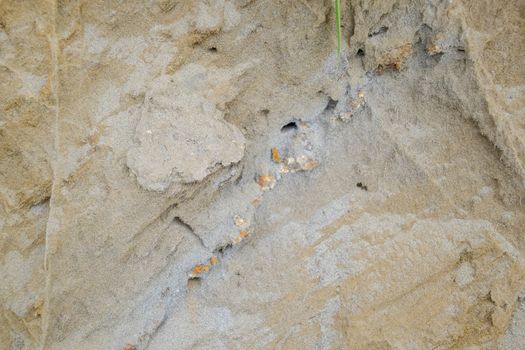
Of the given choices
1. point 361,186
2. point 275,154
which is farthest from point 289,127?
point 361,186

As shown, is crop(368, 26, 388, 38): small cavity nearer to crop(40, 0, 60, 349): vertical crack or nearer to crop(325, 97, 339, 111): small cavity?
crop(325, 97, 339, 111): small cavity

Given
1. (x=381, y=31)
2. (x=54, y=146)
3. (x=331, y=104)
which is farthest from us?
(x=331, y=104)

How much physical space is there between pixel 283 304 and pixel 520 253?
2.24ft

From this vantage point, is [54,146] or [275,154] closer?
[54,146]

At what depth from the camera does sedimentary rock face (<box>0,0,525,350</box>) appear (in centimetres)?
136

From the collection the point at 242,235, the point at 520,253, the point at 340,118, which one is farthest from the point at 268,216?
the point at 520,253

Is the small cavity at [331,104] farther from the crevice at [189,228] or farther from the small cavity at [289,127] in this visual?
the crevice at [189,228]

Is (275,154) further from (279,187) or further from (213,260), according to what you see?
(213,260)

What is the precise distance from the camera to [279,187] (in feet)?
5.20

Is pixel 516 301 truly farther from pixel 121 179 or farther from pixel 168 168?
pixel 121 179

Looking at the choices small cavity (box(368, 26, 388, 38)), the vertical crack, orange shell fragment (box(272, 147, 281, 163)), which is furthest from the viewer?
orange shell fragment (box(272, 147, 281, 163))

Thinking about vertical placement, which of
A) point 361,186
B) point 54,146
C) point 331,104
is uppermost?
point 54,146

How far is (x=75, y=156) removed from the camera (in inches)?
53.1

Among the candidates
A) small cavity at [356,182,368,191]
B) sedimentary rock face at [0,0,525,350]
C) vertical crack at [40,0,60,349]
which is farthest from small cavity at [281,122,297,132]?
vertical crack at [40,0,60,349]
